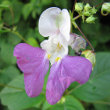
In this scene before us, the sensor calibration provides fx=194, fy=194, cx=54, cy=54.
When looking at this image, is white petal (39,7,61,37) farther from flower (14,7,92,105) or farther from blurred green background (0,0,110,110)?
blurred green background (0,0,110,110)

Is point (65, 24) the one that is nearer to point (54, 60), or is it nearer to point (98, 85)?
point (54, 60)

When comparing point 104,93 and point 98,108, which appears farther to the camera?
point 98,108

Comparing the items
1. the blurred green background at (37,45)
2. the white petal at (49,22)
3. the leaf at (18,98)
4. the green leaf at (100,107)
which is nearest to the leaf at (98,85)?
the blurred green background at (37,45)

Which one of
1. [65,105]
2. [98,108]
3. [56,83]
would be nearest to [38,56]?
[56,83]

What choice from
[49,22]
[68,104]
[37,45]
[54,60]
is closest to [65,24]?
[49,22]

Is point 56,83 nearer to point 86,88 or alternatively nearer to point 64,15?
point 64,15

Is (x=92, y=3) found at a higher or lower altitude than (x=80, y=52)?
higher
